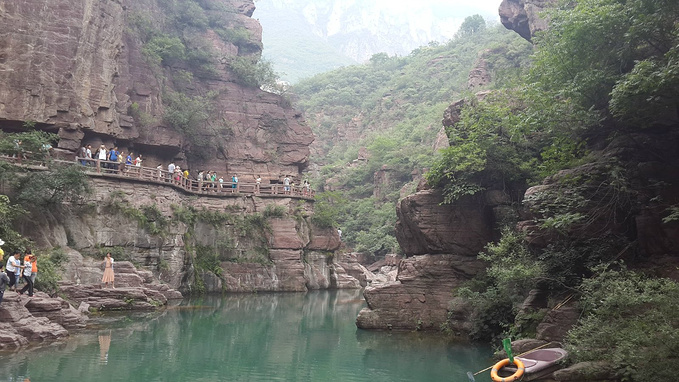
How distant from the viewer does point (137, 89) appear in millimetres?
32125

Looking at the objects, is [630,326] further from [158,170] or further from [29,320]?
[158,170]

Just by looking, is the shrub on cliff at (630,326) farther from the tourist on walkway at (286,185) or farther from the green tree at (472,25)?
the green tree at (472,25)

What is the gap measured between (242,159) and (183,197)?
23.6 feet

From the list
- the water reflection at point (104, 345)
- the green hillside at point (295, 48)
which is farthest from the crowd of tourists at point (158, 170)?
the green hillside at point (295, 48)

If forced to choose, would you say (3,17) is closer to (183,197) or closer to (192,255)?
(183,197)

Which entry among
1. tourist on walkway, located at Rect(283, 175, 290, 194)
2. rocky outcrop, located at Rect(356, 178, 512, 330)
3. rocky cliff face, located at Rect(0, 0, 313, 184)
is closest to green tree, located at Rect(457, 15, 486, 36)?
rocky cliff face, located at Rect(0, 0, 313, 184)

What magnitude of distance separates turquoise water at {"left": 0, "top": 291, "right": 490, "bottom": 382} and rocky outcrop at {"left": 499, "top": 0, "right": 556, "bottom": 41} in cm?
1924

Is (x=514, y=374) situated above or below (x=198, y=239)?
below

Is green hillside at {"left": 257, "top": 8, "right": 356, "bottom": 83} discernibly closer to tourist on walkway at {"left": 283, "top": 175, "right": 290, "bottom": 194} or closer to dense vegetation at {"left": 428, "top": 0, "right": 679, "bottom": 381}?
tourist on walkway at {"left": 283, "top": 175, "right": 290, "bottom": 194}

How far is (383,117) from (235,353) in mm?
52785

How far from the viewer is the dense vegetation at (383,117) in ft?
150

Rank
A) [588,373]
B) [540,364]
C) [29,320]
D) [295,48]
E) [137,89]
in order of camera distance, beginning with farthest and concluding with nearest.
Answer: [295,48], [137,89], [29,320], [540,364], [588,373]

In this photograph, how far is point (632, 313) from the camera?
10.3 m

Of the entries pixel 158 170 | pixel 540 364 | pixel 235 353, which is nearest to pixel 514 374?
pixel 540 364
